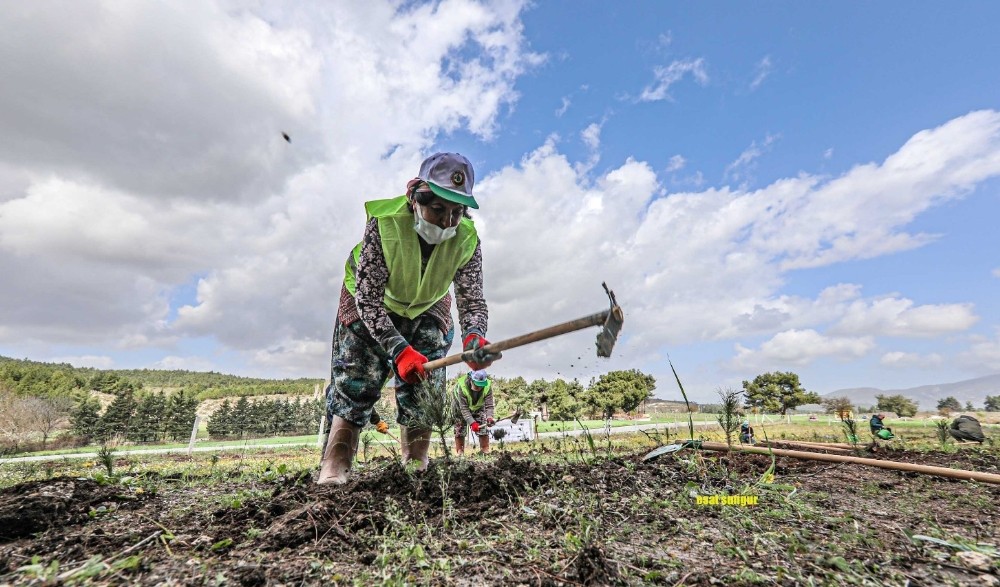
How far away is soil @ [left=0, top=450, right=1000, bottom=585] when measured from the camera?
5.75 feet

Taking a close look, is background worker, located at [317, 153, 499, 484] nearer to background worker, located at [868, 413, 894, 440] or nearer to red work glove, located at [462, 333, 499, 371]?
red work glove, located at [462, 333, 499, 371]

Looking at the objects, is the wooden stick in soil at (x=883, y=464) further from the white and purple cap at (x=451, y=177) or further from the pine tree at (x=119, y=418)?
the pine tree at (x=119, y=418)

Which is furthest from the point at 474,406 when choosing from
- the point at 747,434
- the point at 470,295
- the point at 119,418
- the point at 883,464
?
the point at 119,418

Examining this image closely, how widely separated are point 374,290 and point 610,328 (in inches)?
74.7

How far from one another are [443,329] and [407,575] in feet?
8.63

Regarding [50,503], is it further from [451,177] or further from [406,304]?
[451,177]

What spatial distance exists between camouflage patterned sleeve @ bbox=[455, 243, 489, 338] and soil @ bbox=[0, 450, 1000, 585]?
1.34 m

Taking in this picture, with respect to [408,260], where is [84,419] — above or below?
below

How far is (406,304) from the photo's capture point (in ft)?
13.1

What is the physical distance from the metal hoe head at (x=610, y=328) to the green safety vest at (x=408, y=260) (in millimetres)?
1516

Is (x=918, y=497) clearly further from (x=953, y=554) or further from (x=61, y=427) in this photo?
(x=61, y=427)

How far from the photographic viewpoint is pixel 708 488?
119 inches

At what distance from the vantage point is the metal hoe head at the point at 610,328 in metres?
2.86

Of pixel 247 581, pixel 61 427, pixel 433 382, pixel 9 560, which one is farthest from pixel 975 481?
pixel 61 427
